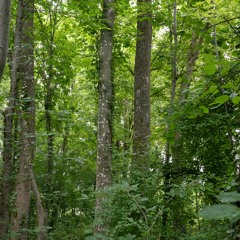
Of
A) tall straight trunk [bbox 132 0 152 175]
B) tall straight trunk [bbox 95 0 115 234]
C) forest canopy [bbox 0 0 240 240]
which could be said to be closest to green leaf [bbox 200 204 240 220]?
forest canopy [bbox 0 0 240 240]

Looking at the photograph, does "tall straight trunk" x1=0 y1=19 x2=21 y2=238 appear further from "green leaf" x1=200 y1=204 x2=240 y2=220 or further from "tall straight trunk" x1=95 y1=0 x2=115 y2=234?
"green leaf" x1=200 y1=204 x2=240 y2=220

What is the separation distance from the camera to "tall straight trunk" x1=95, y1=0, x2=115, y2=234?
6.84 m

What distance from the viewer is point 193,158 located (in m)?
5.41

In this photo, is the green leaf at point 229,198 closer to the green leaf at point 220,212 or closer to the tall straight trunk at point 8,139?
the green leaf at point 220,212

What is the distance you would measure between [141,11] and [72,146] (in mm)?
9899

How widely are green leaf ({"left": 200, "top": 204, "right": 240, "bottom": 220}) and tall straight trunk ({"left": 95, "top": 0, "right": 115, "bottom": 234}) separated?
590 cm

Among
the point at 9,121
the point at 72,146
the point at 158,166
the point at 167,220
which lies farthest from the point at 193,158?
the point at 72,146

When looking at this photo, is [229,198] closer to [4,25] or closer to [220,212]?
[220,212]

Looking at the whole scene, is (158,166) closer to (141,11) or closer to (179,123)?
(179,123)

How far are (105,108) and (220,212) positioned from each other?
6.29 metres

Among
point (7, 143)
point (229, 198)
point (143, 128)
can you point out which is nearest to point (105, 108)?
point (143, 128)

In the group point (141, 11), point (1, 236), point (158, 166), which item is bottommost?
point (1, 236)

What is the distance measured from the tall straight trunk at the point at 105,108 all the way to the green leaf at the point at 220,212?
19.4 ft

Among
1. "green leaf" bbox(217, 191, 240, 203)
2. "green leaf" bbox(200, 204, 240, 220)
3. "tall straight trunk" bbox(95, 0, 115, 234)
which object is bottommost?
"green leaf" bbox(200, 204, 240, 220)
